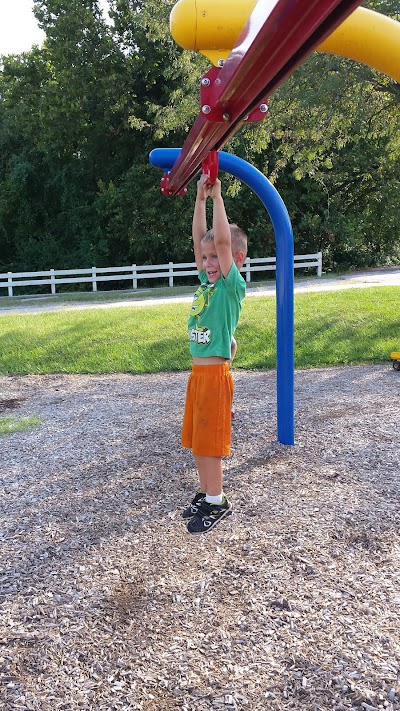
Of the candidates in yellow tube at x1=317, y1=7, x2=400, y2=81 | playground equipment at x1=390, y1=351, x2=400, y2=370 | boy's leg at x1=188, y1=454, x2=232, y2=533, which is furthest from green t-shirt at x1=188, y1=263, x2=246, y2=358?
playground equipment at x1=390, y1=351, x2=400, y2=370

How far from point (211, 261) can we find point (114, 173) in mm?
23465

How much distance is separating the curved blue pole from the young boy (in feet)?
3.37

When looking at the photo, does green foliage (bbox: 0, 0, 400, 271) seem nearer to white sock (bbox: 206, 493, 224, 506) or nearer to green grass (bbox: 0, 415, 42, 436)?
green grass (bbox: 0, 415, 42, 436)

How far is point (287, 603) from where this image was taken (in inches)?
89.9

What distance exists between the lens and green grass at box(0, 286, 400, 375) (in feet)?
24.4

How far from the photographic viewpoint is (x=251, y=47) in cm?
137

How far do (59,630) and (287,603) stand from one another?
86 centimetres

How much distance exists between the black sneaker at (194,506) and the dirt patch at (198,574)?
0.08 m

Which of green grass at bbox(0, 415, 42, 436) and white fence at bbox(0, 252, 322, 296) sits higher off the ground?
white fence at bbox(0, 252, 322, 296)

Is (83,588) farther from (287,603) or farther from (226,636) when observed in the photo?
(287,603)

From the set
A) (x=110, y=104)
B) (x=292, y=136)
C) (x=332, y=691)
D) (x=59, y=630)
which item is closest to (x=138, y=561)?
(x=59, y=630)

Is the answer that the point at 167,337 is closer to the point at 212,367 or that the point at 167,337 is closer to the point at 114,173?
the point at 212,367

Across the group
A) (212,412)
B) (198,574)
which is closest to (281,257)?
(212,412)

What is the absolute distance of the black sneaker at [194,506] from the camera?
9.71ft
